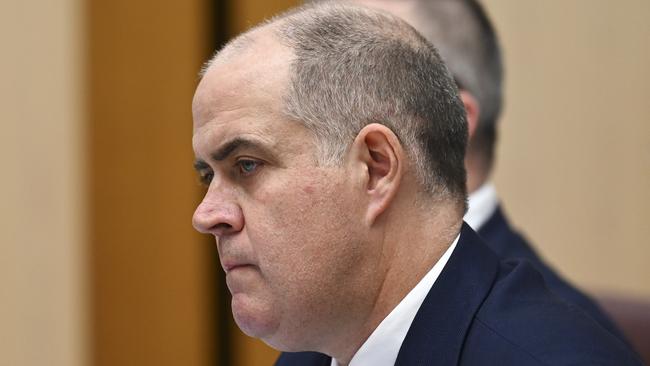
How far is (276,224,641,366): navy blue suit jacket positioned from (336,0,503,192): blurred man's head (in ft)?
2.98

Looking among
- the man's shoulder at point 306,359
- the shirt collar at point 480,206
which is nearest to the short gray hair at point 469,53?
the shirt collar at point 480,206

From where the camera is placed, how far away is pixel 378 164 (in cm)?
157

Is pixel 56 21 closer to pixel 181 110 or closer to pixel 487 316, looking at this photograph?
pixel 181 110

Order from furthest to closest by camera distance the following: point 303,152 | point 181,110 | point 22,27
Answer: point 181,110, point 22,27, point 303,152

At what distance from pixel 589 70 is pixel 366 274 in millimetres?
2724

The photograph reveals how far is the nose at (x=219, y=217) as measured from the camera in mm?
1571

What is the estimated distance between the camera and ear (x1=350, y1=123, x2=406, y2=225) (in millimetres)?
1557

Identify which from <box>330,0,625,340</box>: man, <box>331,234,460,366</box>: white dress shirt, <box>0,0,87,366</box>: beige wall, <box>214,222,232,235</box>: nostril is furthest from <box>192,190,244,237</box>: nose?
<box>0,0,87,366</box>: beige wall

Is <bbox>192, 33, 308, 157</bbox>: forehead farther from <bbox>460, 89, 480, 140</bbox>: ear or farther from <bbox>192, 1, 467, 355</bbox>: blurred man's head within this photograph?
<bbox>460, 89, 480, 140</bbox>: ear

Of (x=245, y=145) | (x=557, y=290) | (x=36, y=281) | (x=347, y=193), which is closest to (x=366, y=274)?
(x=347, y=193)

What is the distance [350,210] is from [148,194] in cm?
284

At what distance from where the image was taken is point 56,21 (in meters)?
4.02

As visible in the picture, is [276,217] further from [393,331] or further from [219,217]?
[393,331]

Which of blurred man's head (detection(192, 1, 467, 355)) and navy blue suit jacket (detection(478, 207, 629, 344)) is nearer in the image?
blurred man's head (detection(192, 1, 467, 355))
